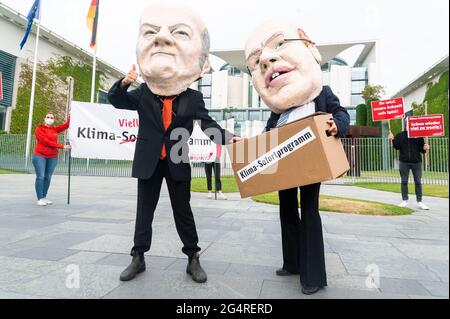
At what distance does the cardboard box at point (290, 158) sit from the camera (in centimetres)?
216

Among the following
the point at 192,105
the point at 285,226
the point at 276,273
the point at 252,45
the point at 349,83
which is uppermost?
the point at 349,83

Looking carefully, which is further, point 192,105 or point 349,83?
point 349,83

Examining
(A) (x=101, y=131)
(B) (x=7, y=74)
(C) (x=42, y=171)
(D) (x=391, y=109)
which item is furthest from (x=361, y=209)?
(B) (x=7, y=74)

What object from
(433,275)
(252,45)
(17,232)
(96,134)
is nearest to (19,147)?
(96,134)

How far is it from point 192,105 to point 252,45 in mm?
761

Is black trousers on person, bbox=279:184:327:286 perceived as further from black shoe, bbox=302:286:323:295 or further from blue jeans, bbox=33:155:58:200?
blue jeans, bbox=33:155:58:200

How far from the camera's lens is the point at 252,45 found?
9.12 ft

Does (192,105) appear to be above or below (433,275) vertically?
above

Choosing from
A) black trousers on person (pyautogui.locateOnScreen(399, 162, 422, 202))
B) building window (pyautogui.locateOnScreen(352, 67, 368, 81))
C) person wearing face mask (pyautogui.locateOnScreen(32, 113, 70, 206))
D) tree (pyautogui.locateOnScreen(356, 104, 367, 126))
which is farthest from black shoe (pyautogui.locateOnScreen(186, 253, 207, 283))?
building window (pyautogui.locateOnScreen(352, 67, 368, 81))

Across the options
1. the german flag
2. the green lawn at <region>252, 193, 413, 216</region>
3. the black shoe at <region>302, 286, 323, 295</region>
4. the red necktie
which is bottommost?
the black shoe at <region>302, 286, 323, 295</region>

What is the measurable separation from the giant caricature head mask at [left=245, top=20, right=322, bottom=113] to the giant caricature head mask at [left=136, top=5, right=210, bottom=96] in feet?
1.87

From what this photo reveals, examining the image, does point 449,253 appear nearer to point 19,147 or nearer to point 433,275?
point 433,275

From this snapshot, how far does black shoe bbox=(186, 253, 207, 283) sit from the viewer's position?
2405 millimetres

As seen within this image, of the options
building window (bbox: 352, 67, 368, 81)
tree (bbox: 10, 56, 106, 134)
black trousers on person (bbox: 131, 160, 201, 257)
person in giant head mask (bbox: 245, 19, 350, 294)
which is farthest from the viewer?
building window (bbox: 352, 67, 368, 81)
